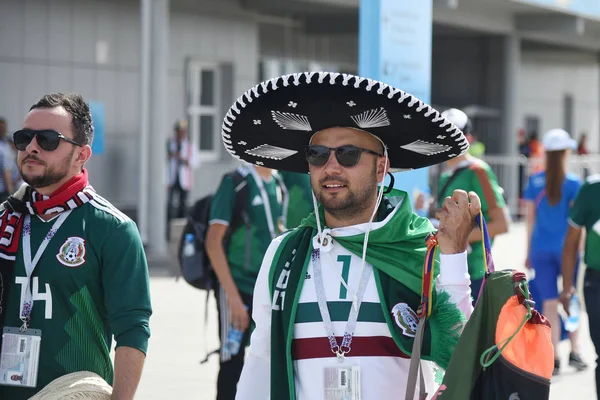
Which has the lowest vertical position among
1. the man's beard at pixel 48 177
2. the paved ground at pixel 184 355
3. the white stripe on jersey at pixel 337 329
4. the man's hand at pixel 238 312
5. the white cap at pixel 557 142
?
the paved ground at pixel 184 355

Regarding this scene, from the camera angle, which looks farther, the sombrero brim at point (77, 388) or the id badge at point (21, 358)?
the id badge at point (21, 358)

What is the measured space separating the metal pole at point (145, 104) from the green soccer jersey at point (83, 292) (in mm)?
12409

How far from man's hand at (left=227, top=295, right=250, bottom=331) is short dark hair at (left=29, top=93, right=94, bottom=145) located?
2591 millimetres

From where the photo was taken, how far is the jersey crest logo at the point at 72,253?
148 inches

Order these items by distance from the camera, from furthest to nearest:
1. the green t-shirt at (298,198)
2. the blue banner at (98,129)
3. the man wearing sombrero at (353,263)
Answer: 1. the blue banner at (98,129)
2. the green t-shirt at (298,198)
3. the man wearing sombrero at (353,263)

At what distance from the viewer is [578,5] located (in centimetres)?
2538

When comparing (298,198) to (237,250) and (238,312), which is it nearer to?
(237,250)

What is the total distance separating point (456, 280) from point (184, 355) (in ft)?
21.2

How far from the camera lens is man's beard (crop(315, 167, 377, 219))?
3.56m

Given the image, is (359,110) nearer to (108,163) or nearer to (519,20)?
(108,163)

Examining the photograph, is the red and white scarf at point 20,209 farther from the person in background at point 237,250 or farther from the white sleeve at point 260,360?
the person in background at point 237,250

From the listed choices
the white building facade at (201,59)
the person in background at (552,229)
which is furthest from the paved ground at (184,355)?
the white building facade at (201,59)

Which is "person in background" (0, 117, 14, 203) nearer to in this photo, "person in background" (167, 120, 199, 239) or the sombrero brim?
"person in background" (167, 120, 199, 239)

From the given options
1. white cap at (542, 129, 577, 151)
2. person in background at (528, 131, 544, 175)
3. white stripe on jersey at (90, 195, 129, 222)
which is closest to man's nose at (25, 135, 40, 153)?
white stripe on jersey at (90, 195, 129, 222)
